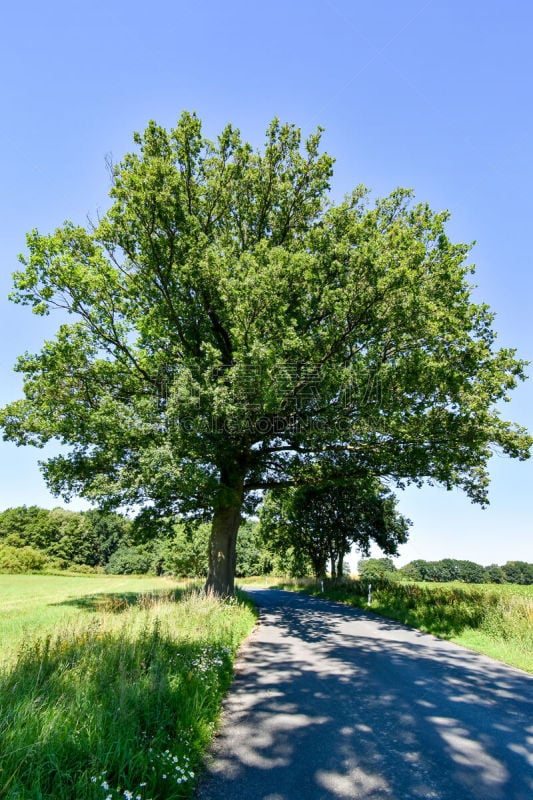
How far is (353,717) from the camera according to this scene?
559 cm

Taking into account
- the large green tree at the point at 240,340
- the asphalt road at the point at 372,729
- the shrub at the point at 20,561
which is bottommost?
the shrub at the point at 20,561

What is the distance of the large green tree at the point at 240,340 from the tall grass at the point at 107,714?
6618 mm

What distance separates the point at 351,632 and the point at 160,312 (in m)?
12.2

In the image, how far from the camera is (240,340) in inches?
506

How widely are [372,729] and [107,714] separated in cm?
331

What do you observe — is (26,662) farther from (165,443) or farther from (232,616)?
(165,443)

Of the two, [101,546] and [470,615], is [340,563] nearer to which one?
[470,615]

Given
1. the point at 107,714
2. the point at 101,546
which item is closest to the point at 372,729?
the point at 107,714

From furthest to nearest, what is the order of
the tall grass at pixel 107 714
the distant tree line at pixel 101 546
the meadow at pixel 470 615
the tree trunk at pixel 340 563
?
the distant tree line at pixel 101 546
the tree trunk at pixel 340 563
the meadow at pixel 470 615
the tall grass at pixel 107 714

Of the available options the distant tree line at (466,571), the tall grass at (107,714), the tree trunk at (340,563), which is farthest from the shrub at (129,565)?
the tall grass at (107,714)

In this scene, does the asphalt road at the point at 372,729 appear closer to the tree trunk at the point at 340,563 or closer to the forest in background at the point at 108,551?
the tree trunk at the point at 340,563

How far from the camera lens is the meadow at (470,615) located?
1039 centimetres

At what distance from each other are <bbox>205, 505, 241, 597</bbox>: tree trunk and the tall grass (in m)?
8.58

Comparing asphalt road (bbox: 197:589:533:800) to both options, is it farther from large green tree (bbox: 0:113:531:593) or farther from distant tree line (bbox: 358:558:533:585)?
distant tree line (bbox: 358:558:533:585)
